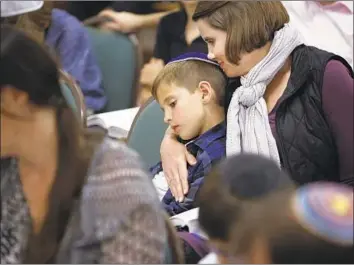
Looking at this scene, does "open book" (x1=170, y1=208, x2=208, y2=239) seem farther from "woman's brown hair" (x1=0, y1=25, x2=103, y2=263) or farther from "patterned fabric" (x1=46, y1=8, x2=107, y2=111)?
"patterned fabric" (x1=46, y1=8, x2=107, y2=111)

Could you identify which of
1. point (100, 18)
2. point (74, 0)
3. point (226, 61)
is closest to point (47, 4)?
point (100, 18)

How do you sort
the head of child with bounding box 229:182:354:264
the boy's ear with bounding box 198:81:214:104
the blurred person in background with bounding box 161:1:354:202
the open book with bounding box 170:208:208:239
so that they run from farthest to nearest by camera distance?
the boy's ear with bounding box 198:81:214:104 < the blurred person in background with bounding box 161:1:354:202 < the open book with bounding box 170:208:208:239 < the head of child with bounding box 229:182:354:264

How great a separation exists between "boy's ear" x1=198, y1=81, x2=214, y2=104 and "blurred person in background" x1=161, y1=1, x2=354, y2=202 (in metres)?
0.06

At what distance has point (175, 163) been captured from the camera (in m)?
1.72

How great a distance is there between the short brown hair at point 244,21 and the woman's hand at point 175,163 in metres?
0.25

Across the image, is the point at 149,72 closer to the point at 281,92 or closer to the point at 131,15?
the point at 131,15

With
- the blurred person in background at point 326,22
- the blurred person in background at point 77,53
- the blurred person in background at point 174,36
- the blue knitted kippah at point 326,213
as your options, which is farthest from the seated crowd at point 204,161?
the blurred person in background at point 326,22

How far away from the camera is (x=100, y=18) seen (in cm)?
303

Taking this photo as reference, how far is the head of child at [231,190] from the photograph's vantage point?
0.91 metres

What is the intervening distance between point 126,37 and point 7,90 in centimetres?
174

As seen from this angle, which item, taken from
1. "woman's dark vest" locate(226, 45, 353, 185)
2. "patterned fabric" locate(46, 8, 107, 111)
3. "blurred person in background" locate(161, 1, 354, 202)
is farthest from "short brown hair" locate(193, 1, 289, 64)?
"patterned fabric" locate(46, 8, 107, 111)

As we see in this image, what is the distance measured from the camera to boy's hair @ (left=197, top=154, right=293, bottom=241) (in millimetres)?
910

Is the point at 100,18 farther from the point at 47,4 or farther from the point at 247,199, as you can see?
the point at 247,199

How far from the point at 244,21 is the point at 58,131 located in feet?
2.23
